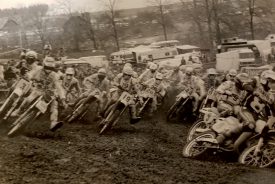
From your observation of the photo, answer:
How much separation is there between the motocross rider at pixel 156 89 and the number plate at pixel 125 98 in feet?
6.45

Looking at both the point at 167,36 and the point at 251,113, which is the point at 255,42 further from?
the point at 251,113

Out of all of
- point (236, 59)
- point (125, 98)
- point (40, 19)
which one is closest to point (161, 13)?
point (236, 59)

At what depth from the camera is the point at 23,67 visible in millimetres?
9625

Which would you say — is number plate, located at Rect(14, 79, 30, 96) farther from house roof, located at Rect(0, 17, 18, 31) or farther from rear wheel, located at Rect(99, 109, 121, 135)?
house roof, located at Rect(0, 17, 18, 31)

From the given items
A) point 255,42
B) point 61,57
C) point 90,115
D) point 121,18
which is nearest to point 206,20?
point 255,42

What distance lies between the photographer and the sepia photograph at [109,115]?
621 cm

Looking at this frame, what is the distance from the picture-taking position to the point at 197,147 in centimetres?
721

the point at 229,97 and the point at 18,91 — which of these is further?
the point at 18,91

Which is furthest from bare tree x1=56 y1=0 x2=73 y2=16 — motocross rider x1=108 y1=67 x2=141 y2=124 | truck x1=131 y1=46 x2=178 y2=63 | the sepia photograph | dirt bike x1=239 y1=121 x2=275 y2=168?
truck x1=131 y1=46 x2=178 y2=63

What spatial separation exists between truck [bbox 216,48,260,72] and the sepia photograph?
9.12 feet

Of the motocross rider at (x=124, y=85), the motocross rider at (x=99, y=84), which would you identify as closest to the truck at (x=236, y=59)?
the motocross rider at (x=99, y=84)

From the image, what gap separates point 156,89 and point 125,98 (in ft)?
8.74

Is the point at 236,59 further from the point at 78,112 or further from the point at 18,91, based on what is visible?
the point at 18,91

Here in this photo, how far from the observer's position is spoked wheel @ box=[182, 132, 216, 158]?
7066 mm
